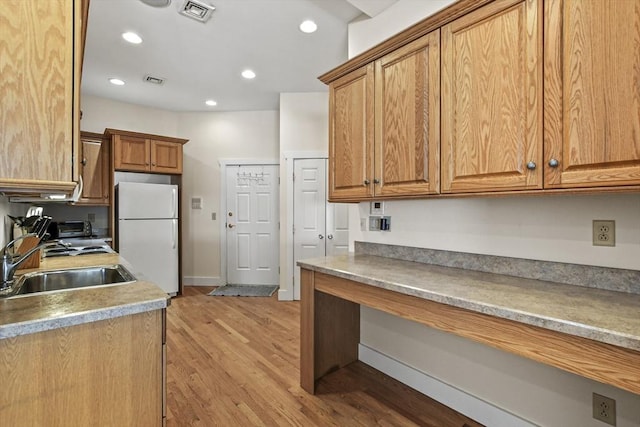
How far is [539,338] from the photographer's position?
3.60 ft

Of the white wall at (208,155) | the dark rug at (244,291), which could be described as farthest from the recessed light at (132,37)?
the dark rug at (244,291)

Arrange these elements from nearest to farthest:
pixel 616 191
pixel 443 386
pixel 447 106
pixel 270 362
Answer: pixel 616 191, pixel 447 106, pixel 443 386, pixel 270 362

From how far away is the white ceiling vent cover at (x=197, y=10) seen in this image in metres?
2.44

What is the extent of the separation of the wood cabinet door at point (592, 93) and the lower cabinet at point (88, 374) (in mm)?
1775

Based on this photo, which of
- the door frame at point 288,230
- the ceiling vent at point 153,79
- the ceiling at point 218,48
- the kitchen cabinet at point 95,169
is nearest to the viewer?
the ceiling at point 218,48

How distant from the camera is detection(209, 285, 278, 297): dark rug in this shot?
452cm

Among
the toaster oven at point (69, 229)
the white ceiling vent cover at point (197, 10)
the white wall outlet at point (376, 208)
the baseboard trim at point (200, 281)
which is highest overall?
the white ceiling vent cover at point (197, 10)

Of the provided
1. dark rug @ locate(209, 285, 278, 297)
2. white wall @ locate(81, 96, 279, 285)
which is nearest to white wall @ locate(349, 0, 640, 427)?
dark rug @ locate(209, 285, 278, 297)

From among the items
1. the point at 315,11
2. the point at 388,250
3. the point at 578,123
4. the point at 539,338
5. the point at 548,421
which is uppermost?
the point at 315,11

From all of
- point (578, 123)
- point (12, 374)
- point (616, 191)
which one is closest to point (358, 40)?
point (578, 123)

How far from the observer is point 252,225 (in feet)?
16.5

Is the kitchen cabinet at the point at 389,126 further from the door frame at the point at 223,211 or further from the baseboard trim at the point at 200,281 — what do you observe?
the baseboard trim at the point at 200,281

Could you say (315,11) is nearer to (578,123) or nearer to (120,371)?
(578,123)

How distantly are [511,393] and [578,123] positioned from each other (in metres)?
1.40
